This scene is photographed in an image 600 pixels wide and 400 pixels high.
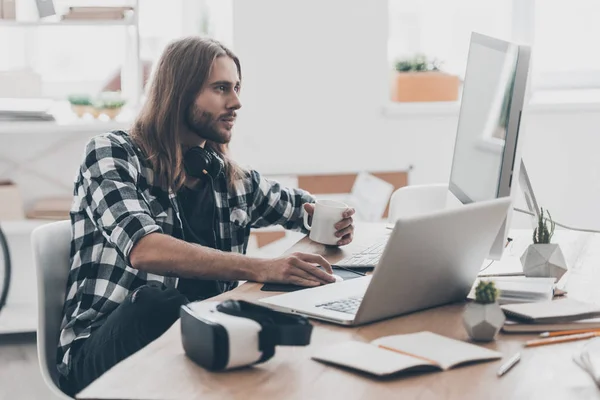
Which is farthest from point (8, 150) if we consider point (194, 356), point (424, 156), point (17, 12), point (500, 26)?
point (194, 356)

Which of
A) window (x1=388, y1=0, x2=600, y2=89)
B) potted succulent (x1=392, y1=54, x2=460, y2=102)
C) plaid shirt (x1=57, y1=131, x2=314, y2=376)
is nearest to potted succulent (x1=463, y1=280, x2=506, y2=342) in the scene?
plaid shirt (x1=57, y1=131, x2=314, y2=376)

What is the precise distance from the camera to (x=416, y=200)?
8.43 feet

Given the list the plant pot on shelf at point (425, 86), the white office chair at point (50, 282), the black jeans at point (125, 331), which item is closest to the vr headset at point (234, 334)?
the black jeans at point (125, 331)

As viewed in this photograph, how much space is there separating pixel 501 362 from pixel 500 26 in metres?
2.90

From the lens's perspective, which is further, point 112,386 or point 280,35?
point 280,35

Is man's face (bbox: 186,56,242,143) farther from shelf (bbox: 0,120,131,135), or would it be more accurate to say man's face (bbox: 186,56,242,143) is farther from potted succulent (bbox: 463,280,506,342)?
shelf (bbox: 0,120,131,135)

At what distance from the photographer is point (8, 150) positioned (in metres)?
3.62

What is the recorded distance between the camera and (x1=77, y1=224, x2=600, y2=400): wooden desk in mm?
1169

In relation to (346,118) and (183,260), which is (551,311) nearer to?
(183,260)

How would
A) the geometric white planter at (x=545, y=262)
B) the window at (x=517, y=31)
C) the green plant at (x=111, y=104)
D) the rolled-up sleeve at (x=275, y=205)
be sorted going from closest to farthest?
the geometric white planter at (x=545, y=262) → the rolled-up sleeve at (x=275, y=205) → the green plant at (x=111, y=104) → the window at (x=517, y=31)

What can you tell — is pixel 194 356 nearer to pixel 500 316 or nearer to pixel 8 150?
pixel 500 316

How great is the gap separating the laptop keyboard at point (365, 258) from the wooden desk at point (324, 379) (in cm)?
49

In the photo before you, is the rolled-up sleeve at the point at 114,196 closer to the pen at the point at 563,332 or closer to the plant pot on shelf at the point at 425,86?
the pen at the point at 563,332

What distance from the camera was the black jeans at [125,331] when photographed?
1761 mm
